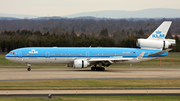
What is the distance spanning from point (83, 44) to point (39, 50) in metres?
56.0

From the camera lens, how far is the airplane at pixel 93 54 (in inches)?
1770

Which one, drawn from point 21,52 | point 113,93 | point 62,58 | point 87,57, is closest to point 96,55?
point 87,57

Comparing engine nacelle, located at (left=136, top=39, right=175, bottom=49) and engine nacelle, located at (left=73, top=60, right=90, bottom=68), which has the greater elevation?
engine nacelle, located at (left=136, top=39, right=175, bottom=49)

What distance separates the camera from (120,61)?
4591 cm

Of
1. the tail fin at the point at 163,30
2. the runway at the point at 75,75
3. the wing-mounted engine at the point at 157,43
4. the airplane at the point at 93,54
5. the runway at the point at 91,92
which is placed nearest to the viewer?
the runway at the point at 91,92

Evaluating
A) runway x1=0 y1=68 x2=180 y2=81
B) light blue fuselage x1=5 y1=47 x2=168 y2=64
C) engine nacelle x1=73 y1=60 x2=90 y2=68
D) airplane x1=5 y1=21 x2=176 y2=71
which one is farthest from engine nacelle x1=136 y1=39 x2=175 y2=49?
engine nacelle x1=73 y1=60 x2=90 y2=68

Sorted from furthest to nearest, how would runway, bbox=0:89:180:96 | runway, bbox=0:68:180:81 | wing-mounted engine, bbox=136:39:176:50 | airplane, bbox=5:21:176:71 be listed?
wing-mounted engine, bbox=136:39:176:50 → airplane, bbox=5:21:176:71 → runway, bbox=0:68:180:81 → runway, bbox=0:89:180:96

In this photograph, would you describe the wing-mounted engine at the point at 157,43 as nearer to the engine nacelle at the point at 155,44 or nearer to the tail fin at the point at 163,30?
the engine nacelle at the point at 155,44

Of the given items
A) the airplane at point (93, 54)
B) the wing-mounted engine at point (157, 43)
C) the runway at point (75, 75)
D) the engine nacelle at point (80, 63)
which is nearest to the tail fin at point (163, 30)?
the airplane at point (93, 54)

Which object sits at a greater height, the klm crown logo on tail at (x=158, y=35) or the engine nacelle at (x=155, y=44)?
the klm crown logo on tail at (x=158, y=35)

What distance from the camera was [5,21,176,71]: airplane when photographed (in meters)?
45.0

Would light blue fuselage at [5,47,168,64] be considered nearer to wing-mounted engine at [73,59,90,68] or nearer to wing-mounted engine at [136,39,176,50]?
wing-mounted engine at [136,39,176,50]

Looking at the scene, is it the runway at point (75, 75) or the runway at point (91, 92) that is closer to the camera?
the runway at point (91, 92)

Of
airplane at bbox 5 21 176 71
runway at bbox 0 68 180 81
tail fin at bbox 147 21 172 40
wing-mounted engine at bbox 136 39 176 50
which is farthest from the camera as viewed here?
tail fin at bbox 147 21 172 40
